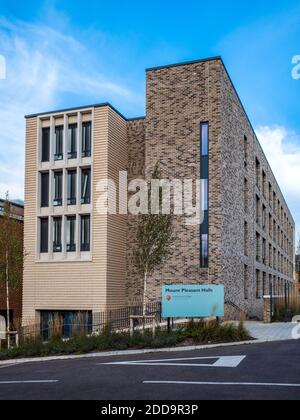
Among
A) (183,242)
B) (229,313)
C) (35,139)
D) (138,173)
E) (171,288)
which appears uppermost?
(35,139)

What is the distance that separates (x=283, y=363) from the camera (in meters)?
13.3

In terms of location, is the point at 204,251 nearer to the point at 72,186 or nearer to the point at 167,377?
the point at 72,186

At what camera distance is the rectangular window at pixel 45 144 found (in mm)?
29859

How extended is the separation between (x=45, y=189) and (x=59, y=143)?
2.74m

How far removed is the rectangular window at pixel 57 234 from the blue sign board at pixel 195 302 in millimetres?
11158

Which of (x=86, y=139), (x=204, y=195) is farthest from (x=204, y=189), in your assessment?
(x=86, y=139)

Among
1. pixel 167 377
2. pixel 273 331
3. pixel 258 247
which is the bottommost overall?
pixel 273 331

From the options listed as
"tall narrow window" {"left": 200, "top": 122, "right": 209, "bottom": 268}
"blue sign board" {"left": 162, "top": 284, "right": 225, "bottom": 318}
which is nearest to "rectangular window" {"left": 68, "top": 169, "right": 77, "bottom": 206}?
"tall narrow window" {"left": 200, "top": 122, "right": 209, "bottom": 268}

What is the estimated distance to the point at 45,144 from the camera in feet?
98.6

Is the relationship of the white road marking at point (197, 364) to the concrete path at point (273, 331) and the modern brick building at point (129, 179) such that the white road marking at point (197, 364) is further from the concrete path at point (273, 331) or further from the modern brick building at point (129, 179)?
the modern brick building at point (129, 179)

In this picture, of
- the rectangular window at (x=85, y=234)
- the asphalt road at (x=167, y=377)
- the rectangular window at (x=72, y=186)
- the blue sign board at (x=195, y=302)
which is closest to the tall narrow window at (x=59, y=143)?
the rectangular window at (x=72, y=186)
